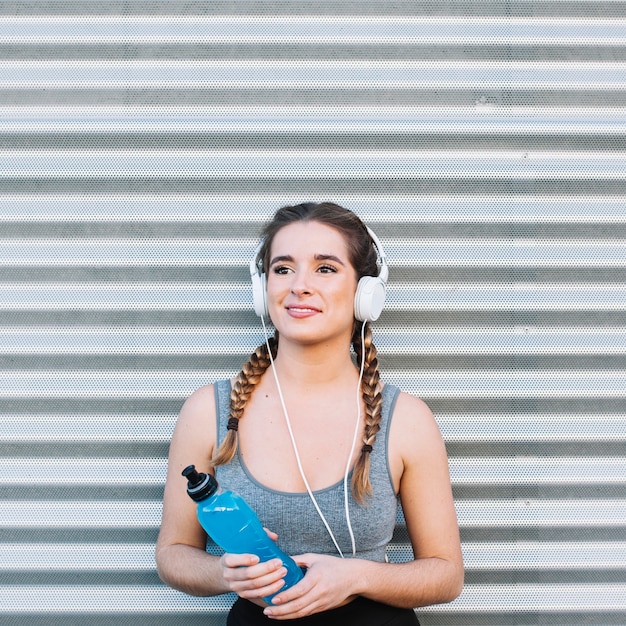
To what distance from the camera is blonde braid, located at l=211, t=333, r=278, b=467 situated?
1.88 meters

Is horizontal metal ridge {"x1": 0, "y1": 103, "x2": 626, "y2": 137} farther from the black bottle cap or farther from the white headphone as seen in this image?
the black bottle cap

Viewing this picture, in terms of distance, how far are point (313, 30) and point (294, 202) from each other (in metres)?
0.66

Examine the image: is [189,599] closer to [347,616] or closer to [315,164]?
[347,616]

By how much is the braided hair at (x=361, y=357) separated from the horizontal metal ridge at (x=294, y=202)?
0.92ft

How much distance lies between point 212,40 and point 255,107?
1.00ft

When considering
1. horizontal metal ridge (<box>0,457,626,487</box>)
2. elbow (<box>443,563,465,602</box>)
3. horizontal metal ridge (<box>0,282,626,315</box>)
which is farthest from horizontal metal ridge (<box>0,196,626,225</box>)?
elbow (<box>443,563,465,602</box>)

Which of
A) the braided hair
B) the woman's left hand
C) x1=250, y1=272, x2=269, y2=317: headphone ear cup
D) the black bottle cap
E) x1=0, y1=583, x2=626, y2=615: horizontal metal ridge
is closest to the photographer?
the black bottle cap

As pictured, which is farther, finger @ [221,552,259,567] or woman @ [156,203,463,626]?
woman @ [156,203,463,626]

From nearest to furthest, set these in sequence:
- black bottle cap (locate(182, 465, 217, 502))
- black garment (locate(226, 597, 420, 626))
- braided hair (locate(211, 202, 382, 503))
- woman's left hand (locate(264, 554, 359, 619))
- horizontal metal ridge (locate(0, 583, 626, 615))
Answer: black bottle cap (locate(182, 465, 217, 502))
woman's left hand (locate(264, 554, 359, 619))
black garment (locate(226, 597, 420, 626))
braided hair (locate(211, 202, 382, 503))
horizontal metal ridge (locate(0, 583, 626, 615))

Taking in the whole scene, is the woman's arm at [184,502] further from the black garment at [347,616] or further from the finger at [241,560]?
the finger at [241,560]

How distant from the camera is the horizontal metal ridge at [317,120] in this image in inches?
91.2

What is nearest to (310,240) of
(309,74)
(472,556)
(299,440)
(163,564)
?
(299,440)

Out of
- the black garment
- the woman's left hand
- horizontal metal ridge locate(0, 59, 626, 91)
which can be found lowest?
the black garment

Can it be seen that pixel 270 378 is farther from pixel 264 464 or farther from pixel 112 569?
pixel 112 569
